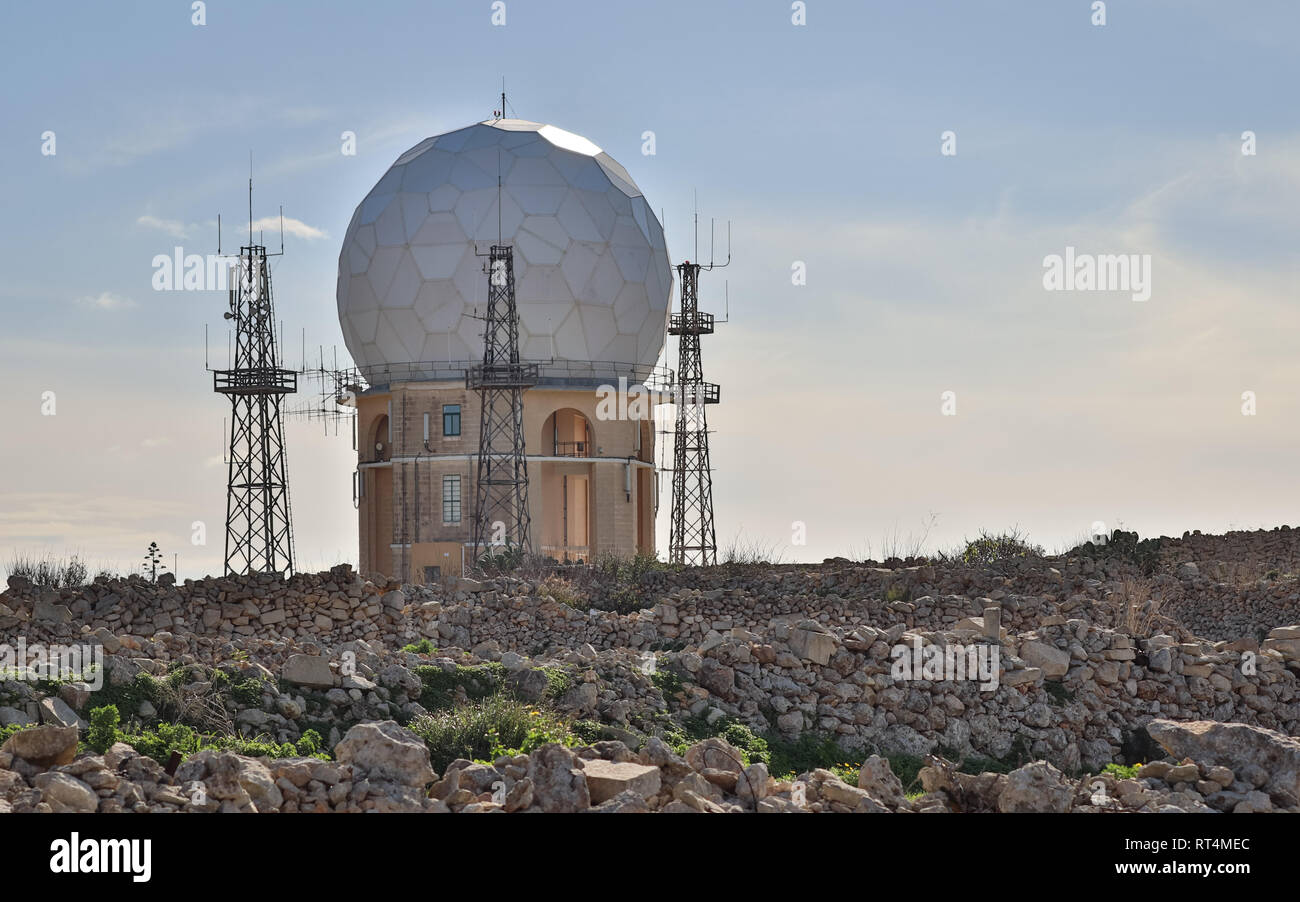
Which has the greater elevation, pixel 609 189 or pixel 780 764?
pixel 609 189

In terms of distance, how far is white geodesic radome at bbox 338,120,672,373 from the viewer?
34625 mm

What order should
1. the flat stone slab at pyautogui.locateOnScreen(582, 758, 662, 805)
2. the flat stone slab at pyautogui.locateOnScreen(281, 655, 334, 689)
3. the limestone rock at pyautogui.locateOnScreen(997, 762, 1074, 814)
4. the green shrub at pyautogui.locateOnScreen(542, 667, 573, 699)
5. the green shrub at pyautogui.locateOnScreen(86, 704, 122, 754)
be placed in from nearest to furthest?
the flat stone slab at pyautogui.locateOnScreen(582, 758, 662, 805)
the limestone rock at pyautogui.locateOnScreen(997, 762, 1074, 814)
the green shrub at pyautogui.locateOnScreen(86, 704, 122, 754)
the flat stone slab at pyautogui.locateOnScreen(281, 655, 334, 689)
the green shrub at pyautogui.locateOnScreen(542, 667, 573, 699)

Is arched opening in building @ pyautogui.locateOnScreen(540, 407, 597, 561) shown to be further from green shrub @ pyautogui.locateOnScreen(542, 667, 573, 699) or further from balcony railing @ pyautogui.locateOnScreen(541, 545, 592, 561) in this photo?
green shrub @ pyautogui.locateOnScreen(542, 667, 573, 699)

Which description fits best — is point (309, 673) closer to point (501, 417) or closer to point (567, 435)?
point (501, 417)

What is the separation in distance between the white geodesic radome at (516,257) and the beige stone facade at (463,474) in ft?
3.79

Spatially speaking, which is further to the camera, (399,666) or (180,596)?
(180,596)

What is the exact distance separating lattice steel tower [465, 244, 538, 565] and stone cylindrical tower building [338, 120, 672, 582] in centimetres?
63

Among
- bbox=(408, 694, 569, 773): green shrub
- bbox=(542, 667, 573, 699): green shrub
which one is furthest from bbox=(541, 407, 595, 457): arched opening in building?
bbox=(408, 694, 569, 773): green shrub

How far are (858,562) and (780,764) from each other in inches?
580

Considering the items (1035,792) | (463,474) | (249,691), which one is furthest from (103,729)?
(463,474)

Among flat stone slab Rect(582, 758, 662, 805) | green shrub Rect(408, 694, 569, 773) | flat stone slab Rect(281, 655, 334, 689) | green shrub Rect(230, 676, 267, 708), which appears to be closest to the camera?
flat stone slab Rect(582, 758, 662, 805)

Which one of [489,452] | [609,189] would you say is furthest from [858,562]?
[609,189]

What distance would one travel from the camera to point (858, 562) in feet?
85.3
